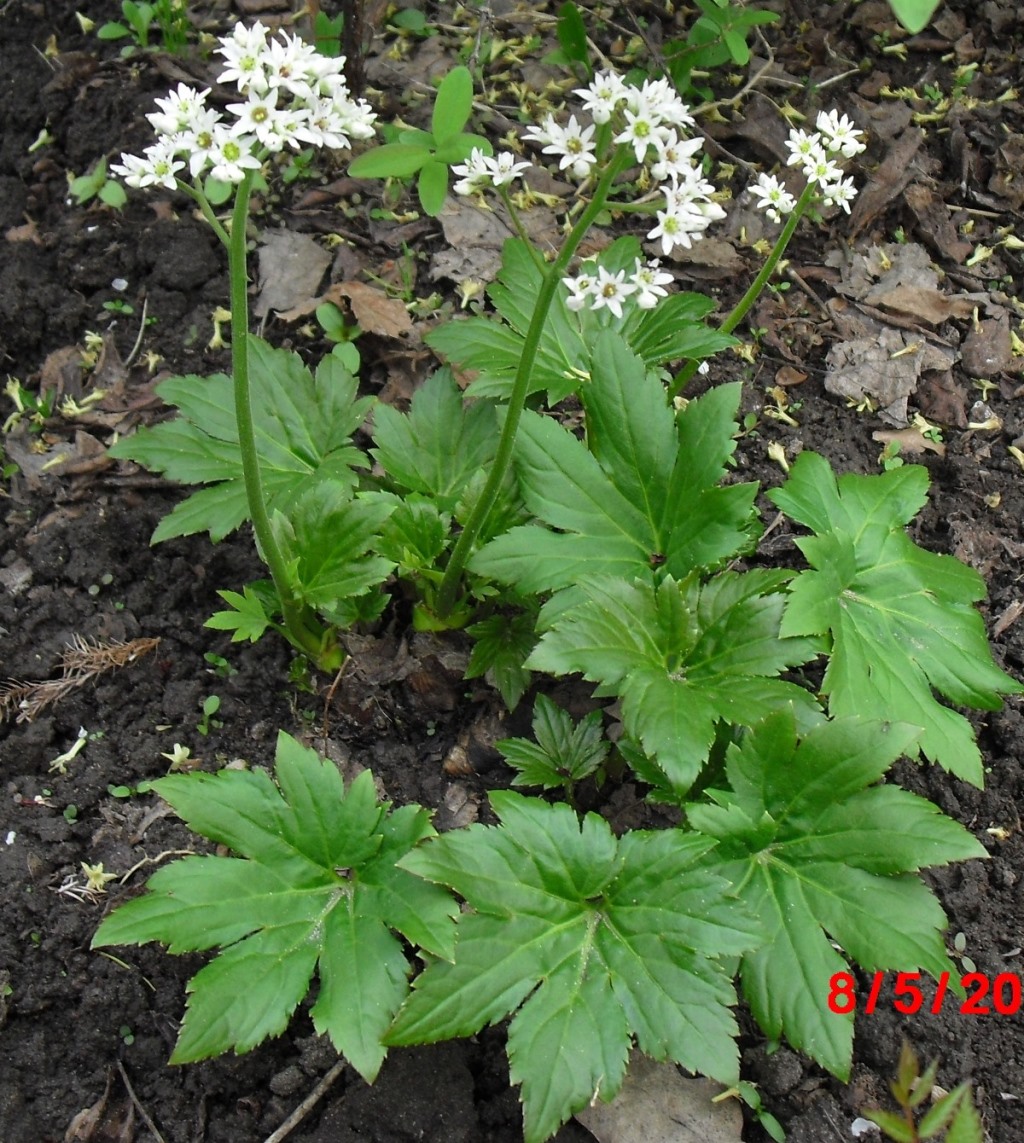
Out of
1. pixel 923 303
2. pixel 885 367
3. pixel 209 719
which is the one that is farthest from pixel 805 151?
pixel 209 719

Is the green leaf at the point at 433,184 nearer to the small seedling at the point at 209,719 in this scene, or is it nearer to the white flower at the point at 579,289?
the white flower at the point at 579,289

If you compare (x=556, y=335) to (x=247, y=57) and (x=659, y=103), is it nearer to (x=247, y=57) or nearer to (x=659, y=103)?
(x=659, y=103)

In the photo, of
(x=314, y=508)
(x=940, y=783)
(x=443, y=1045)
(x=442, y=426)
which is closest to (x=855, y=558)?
(x=940, y=783)

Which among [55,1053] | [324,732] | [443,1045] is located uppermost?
[324,732]

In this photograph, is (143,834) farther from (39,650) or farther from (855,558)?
(855,558)

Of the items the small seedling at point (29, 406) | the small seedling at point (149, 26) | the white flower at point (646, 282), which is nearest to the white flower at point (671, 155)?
the white flower at point (646, 282)

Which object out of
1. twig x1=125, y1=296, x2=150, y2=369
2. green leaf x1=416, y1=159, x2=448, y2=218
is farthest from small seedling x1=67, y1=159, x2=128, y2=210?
green leaf x1=416, y1=159, x2=448, y2=218
